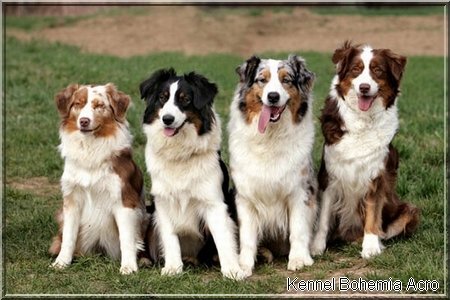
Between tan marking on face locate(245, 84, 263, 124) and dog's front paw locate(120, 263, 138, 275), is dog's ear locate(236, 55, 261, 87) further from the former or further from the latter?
dog's front paw locate(120, 263, 138, 275)

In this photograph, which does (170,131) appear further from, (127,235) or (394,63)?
(394,63)

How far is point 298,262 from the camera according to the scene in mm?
6344

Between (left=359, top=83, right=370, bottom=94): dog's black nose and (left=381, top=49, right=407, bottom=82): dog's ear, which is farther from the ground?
(left=381, top=49, right=407, bottom=82): dog's ear

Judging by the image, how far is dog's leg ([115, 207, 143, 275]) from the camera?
20.8 ft

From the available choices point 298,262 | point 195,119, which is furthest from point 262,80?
point 298,262

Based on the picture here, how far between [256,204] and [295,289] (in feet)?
3.03

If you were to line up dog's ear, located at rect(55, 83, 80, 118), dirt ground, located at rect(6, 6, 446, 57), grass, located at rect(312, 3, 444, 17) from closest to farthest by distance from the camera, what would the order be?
dog's ear, located at rect(55, 83, 80, 118) < dirt ground, located at rect(6, 6, 446, 57) < grass, located at rect(312, 3, 444, 17)

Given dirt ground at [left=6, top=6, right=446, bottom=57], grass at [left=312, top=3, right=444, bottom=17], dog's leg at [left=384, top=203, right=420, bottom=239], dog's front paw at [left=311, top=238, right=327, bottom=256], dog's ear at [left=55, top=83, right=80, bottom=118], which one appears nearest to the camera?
dog's ear at [left=55, top=83, right=80, bottom=118]

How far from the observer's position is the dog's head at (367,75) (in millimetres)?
6324

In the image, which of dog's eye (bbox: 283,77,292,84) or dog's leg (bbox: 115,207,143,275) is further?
dog's leg (bbox: 115,207,143,275)

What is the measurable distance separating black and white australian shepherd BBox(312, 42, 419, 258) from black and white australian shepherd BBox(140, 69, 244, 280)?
3.36 ft

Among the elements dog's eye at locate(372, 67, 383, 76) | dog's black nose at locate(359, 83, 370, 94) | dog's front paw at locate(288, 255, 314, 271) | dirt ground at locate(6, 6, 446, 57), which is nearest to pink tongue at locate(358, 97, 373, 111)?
dog's black nose at locate(359, 83, 370, 94)

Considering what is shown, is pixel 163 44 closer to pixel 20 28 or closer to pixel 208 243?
pixel 20 28

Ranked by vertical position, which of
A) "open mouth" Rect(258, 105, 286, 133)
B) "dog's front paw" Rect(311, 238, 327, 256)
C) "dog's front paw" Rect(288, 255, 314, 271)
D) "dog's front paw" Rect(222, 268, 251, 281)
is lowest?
"dog's front paw" Rect(222, 268, 251, 281)
